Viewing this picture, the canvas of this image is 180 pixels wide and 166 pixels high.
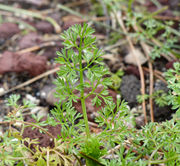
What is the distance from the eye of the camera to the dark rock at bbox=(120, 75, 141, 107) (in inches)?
86.1

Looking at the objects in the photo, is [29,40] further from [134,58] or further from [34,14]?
[134,58]

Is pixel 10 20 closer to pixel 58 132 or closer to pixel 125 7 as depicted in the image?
pixel 125 7

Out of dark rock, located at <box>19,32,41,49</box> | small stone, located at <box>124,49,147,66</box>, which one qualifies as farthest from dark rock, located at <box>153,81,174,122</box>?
dark rock, located at <box>19,32,41,49</box>

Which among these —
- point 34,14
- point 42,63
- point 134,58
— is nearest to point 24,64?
point 42,63

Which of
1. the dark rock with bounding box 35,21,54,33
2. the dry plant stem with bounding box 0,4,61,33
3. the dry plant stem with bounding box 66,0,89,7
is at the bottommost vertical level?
the dark rock with bounding box 35,21,54,33

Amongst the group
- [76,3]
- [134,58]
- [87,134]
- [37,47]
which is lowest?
[87,134]

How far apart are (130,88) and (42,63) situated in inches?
36.2

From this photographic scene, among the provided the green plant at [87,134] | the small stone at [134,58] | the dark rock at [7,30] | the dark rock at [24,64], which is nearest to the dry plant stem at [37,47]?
the dark rock at [24,64]

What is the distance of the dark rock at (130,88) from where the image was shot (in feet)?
7.18

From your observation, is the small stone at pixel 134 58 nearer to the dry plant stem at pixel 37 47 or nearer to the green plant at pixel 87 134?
the dry plant stem at pixel 37 47

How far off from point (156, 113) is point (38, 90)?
116cm

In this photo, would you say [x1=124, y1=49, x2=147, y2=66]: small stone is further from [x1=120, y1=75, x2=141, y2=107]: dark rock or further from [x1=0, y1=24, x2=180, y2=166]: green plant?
[x1=0, y1=24, x2=180, y2=166]: green plant

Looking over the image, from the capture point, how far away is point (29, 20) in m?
3.29

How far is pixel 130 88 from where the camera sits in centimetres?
226
